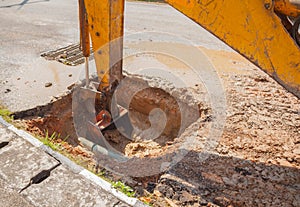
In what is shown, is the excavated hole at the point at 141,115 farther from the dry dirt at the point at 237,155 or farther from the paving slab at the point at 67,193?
the paving slab at the point at 67,193

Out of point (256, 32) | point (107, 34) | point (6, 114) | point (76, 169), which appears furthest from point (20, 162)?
point (256, 32)

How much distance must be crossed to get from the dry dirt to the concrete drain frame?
19mm

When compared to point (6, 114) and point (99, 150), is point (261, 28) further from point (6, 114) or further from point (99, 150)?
point (6, 114)

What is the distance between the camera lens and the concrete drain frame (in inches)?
116

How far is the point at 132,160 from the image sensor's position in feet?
10.2

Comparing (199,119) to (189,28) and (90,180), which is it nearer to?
(90,180)

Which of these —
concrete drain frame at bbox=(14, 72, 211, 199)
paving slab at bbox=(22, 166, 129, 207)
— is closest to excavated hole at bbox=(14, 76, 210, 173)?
concrete drain frame at bbox=(14, 72, 211, 199)

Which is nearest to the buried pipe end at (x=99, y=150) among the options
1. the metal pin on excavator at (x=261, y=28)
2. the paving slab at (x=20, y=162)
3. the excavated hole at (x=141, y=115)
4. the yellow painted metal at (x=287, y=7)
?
the excavated hole at (x=141, y=115)

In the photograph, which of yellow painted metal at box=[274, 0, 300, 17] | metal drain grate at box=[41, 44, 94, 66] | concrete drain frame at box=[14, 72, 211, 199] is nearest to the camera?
yellow painted metal at box=[274, 0, 300, 17]

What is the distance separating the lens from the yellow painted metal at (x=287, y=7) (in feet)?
5.98

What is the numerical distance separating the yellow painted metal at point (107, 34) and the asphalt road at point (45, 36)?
4.41 feet

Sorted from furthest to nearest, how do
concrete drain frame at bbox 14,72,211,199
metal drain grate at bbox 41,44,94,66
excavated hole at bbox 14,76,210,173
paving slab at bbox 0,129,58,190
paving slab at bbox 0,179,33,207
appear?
metal drain grate at bbox 41,44,94,66 < excavated hole at bbox 14,76,210,173 < concrete drain frame at bbox 14,72,211,199 < paving slab at bbox 0,129,58,190 < paving slab at bbox 0,179,33,207

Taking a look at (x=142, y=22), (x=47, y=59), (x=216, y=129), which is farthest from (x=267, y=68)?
(x=142, y=22)

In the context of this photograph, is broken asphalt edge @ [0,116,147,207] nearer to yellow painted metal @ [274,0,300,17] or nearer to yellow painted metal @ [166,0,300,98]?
yellow painted metal @ [166,0,300,98]
